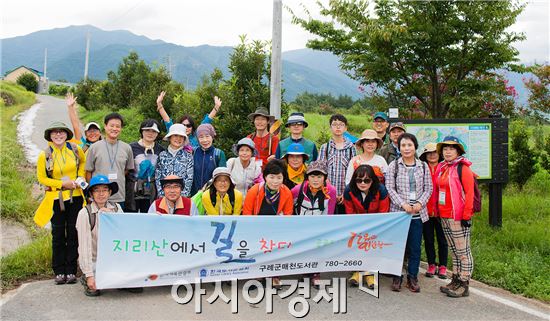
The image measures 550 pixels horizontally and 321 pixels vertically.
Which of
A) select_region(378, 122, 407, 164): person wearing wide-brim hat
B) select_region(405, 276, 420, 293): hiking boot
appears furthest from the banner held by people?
select_region(378, 122, 407, 164): person wearing wide-brim hat

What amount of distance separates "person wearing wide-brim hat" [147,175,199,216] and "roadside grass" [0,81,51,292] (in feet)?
5.43

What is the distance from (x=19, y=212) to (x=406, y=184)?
266 inches

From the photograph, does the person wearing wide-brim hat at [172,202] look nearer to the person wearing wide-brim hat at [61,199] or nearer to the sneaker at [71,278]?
the person wearing wide-brim hat at [61,199]

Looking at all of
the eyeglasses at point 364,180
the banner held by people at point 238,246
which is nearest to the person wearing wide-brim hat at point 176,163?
the banner held by people at point 238,246

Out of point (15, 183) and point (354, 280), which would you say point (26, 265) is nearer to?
point (354, 280)

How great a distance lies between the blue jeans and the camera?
17.1 feet

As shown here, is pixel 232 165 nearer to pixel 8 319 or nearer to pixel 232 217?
pixel 232 217

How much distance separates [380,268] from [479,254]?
185 cm

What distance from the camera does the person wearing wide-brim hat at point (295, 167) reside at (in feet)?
18.2

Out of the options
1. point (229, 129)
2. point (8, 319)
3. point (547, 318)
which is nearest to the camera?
point (8, 319)

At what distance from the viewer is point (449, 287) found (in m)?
5.16

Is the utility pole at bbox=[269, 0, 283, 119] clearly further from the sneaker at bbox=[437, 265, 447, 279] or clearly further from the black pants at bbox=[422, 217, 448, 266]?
the sneaker at bbox=[437, 265, 447, 279]

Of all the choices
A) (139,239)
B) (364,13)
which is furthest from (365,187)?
(364,13)

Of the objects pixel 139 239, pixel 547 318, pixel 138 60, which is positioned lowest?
pixel 547 318
